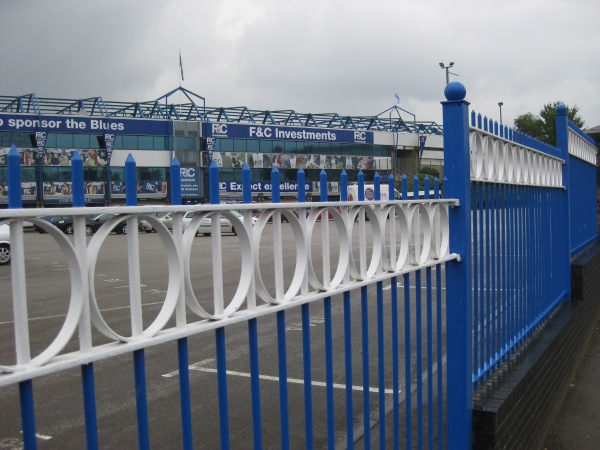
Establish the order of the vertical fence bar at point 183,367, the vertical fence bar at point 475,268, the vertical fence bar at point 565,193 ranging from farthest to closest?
the vertical fence bar at point 565,193 < the vertical fence bar at point 475,268 < the vertical fence bar at point 183,367

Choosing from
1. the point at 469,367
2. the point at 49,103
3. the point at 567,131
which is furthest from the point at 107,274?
the point at 49,103

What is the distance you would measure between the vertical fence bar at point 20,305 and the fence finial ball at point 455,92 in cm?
247

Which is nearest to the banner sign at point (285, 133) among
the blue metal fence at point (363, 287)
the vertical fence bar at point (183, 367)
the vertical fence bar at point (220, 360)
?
the blue metal fence at point (363, 287)

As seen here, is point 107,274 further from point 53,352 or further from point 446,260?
point 53,352

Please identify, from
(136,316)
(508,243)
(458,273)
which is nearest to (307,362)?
(136,316)

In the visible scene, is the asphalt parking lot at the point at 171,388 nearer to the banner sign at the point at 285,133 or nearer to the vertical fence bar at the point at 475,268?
the vertical fence bar at the point at 475,268

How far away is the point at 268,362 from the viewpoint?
630 centimetres

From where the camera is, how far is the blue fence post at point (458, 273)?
3256 millimetres

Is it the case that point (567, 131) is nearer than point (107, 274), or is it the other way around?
point (567, 131)

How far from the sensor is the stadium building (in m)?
28.5

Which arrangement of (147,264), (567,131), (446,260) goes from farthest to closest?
(147,264), (567,131), (446,260)

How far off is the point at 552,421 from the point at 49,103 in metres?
39.2

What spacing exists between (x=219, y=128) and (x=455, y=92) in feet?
127

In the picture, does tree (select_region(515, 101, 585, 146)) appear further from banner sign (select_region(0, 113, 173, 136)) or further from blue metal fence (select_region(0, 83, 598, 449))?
blue metal fence (select_region(0, 83, 598, 449))
